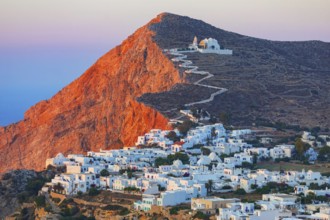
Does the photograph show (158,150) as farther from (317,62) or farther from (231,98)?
(317,62)

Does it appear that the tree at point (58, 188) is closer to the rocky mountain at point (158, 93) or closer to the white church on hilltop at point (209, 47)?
the rocky mountain at point (158, 93)

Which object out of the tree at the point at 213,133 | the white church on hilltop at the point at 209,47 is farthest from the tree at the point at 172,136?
the white church on hilltop at the point at 209,47

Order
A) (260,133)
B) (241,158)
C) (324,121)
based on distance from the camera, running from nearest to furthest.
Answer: (241,158) < (260,133) < (324,121)

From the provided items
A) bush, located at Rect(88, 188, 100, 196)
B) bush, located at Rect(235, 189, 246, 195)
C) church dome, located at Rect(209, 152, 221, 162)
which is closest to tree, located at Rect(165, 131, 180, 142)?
church dome, located at Rect(209, 152, 221, 162)

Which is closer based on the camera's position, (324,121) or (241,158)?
(241,158)

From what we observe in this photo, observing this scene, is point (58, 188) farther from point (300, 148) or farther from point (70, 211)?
point (300, 148)

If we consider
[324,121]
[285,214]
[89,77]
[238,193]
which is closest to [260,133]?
[324,121]
